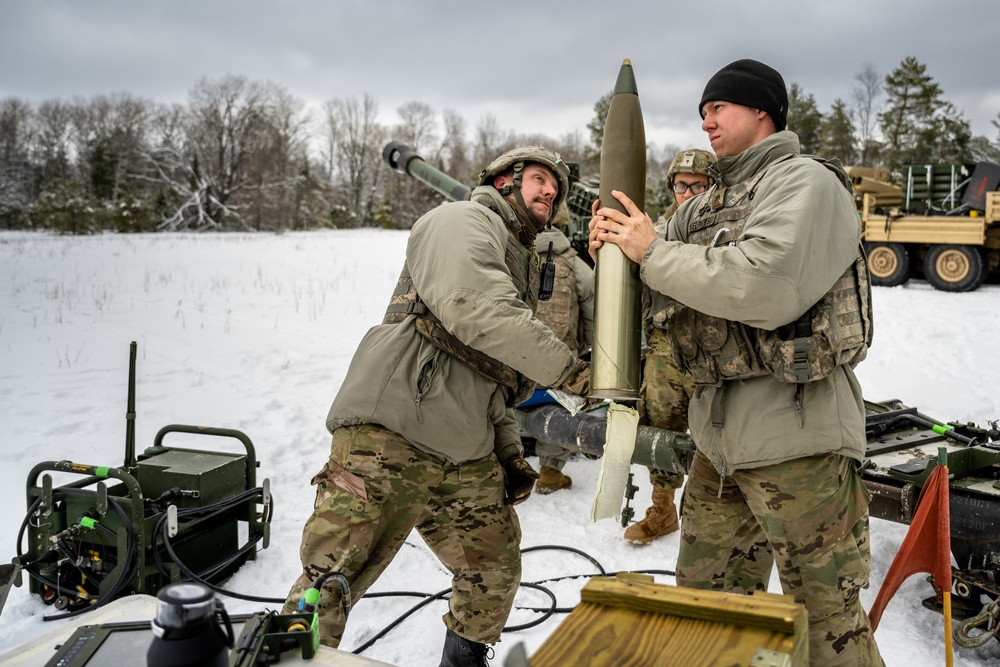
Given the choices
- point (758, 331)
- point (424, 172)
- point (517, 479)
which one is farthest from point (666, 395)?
point (424, 172)

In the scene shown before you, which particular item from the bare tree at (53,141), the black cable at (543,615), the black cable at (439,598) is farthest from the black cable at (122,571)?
A: the bare tree at (53,141)

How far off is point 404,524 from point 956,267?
1431 cm

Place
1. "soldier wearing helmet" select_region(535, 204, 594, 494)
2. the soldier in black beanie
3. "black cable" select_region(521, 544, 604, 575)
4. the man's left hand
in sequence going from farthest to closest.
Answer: "soldier wearing helmet" select_region(535, 204, 594, 494) < "black cable" select_region(521, 544, 604, 575) < the man's left hand < the soldier in black beanie

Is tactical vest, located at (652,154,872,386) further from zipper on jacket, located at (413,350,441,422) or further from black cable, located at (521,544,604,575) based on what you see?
black cable, located at (521,544,604,575)

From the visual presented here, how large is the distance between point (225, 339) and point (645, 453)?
22.2 feet

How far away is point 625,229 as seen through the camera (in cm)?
276

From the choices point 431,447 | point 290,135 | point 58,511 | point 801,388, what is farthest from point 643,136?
point 290,135

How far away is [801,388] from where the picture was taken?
103 inches

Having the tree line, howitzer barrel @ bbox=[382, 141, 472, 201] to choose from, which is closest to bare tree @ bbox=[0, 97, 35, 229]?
the tree line

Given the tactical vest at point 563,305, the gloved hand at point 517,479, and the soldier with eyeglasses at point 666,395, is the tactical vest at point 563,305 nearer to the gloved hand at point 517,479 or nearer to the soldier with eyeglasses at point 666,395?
the soldier with eyeglasses at point 666,395

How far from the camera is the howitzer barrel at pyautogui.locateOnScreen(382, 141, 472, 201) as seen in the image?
725 cm

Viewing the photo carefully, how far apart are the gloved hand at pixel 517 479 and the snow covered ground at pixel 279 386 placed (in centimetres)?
93

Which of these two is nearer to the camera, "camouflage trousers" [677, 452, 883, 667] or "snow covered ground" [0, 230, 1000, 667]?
"camouflage trousers" [677, 452, 883, 667]

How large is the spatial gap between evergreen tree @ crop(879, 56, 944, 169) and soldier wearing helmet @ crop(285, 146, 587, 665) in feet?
124
